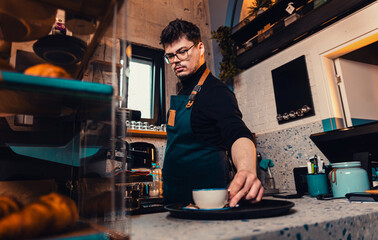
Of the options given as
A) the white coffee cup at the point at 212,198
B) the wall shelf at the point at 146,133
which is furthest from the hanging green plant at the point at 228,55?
the white coffee cup at the point at 212,198

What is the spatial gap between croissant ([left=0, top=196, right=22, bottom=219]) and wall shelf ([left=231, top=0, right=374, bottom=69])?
2237mm

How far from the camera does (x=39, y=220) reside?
1.21 ft

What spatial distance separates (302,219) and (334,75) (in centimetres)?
195

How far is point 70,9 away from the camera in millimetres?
555

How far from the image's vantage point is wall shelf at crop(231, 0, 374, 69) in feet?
6.27

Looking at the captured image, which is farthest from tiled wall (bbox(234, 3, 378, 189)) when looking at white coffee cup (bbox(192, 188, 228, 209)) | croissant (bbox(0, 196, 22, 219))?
croissant (bbox(0, 196, 22, 219))

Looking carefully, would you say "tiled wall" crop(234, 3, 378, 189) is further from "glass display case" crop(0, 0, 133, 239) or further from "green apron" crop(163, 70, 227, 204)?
"glass display case" crop(0, 0, 133, 239)

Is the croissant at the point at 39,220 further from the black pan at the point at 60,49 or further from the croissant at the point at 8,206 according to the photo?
the black pan at the point at 60,49

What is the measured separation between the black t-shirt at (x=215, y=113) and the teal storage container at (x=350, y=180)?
50 centimetres

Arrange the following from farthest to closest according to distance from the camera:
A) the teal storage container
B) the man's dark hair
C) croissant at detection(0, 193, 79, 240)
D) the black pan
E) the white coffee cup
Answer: the man's dark hair → the teal storage container → the white coffee cup → the black pan → croissant at detection(0, 193, 79, 240)

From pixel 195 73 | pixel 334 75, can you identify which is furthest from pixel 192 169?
pixel 334 75

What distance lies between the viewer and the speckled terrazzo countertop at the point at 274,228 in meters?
0.45

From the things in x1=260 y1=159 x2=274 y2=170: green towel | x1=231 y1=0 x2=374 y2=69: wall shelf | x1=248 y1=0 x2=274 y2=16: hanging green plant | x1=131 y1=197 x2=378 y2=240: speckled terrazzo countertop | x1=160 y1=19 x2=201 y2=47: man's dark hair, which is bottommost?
x1=131 y1=197 x2=378 y2=240: speckled terrazzo countertop

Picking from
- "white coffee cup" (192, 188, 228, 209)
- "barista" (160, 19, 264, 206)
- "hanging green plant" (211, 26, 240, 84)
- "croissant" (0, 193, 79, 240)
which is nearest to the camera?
"croissant" (0, 193, 79, 240)
